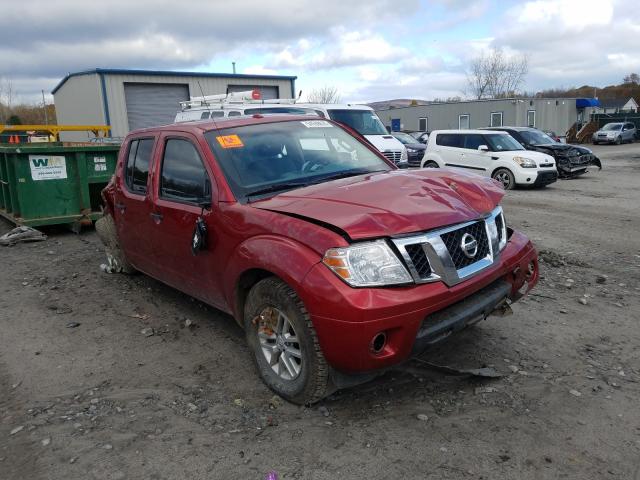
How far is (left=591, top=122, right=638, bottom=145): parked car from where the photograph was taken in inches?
1564

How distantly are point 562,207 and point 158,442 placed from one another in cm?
1041

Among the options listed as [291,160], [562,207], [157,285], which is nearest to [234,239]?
[291,160]

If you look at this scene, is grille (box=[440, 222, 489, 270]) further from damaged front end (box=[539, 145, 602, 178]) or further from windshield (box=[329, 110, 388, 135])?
damaged front end (box=[539, 145, 602, 178])

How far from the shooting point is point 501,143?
49.6 feet

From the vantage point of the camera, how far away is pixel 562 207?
1128 centimetres

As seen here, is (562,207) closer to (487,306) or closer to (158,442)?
(487,306)

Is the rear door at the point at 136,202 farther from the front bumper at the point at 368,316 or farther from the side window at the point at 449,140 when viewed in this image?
the side window at the point at 449,140

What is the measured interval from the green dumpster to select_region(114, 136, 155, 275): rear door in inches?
160

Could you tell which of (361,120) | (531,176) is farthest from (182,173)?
(531,176)

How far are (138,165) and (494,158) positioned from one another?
39.4ft

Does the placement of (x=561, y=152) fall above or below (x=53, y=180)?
below

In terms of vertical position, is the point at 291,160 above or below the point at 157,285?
Result: above

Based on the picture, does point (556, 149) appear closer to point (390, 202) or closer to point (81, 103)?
point (390, 202)

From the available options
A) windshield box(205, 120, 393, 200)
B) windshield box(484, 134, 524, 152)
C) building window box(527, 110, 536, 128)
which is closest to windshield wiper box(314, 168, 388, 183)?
windshield box(205, 120, 393, 200)
